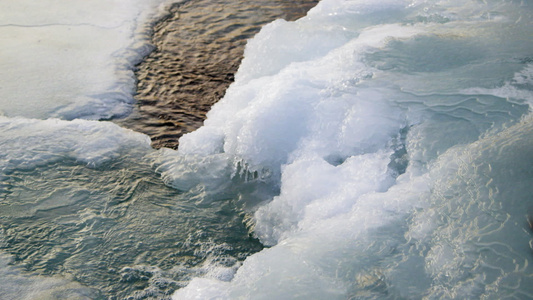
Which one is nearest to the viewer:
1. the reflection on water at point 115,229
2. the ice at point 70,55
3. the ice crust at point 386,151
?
the ice crust at point 386,151

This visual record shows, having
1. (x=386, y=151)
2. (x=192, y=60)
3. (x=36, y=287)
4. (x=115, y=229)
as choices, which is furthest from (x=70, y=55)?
(x=386, y=151)

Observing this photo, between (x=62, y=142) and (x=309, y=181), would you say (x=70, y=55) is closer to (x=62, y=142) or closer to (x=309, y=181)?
(x=62, y=142)

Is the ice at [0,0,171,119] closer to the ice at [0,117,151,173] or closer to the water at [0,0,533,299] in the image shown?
the water at [0,0,533,299]

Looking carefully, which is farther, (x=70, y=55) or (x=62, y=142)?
(x=70, y=55)

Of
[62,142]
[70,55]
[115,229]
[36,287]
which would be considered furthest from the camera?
[70,55]

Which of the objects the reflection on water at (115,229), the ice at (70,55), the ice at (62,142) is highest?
the ice at (70,55)

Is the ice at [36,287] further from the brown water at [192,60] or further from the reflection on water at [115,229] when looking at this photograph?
the brown water at [192,60]

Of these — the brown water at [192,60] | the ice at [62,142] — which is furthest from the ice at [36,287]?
the brown water at [192,60]
